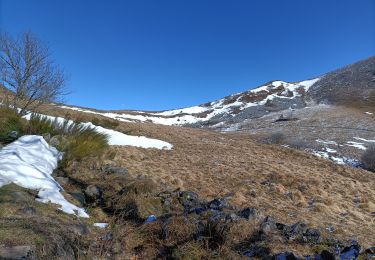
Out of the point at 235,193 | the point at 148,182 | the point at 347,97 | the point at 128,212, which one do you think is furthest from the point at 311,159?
the point at 347,97

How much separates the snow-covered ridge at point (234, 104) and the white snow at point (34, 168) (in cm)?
3849

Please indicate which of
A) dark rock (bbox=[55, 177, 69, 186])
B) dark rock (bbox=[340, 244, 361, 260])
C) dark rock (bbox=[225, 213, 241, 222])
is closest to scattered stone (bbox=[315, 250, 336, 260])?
dark rock (bbox=[340, 244, 361, 260])

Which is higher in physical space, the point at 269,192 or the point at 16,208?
the point at 16,208

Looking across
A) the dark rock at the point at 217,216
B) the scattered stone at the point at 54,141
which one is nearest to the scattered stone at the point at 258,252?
the dark rock at the point at 217,216

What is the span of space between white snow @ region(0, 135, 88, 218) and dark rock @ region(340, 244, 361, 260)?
394 centimetres

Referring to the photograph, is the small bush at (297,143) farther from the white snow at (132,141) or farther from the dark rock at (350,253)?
the dark rock at (350,253)

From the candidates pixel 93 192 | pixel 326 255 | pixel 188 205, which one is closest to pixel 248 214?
pixel 188 205

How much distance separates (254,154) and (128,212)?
35.1ft

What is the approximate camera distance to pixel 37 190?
20.6ft

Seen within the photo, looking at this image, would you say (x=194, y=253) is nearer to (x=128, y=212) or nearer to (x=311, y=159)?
(x=128, y=212)

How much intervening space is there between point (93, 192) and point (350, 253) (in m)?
4.91

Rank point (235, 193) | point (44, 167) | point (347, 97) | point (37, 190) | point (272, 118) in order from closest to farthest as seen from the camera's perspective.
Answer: point (37, 190) < point (44, 167) < point (235, 193) < point (272, 118) < point (347, 97)

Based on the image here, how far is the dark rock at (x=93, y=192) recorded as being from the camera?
7.30 metres

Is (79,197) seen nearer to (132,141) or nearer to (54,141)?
(54,141)
